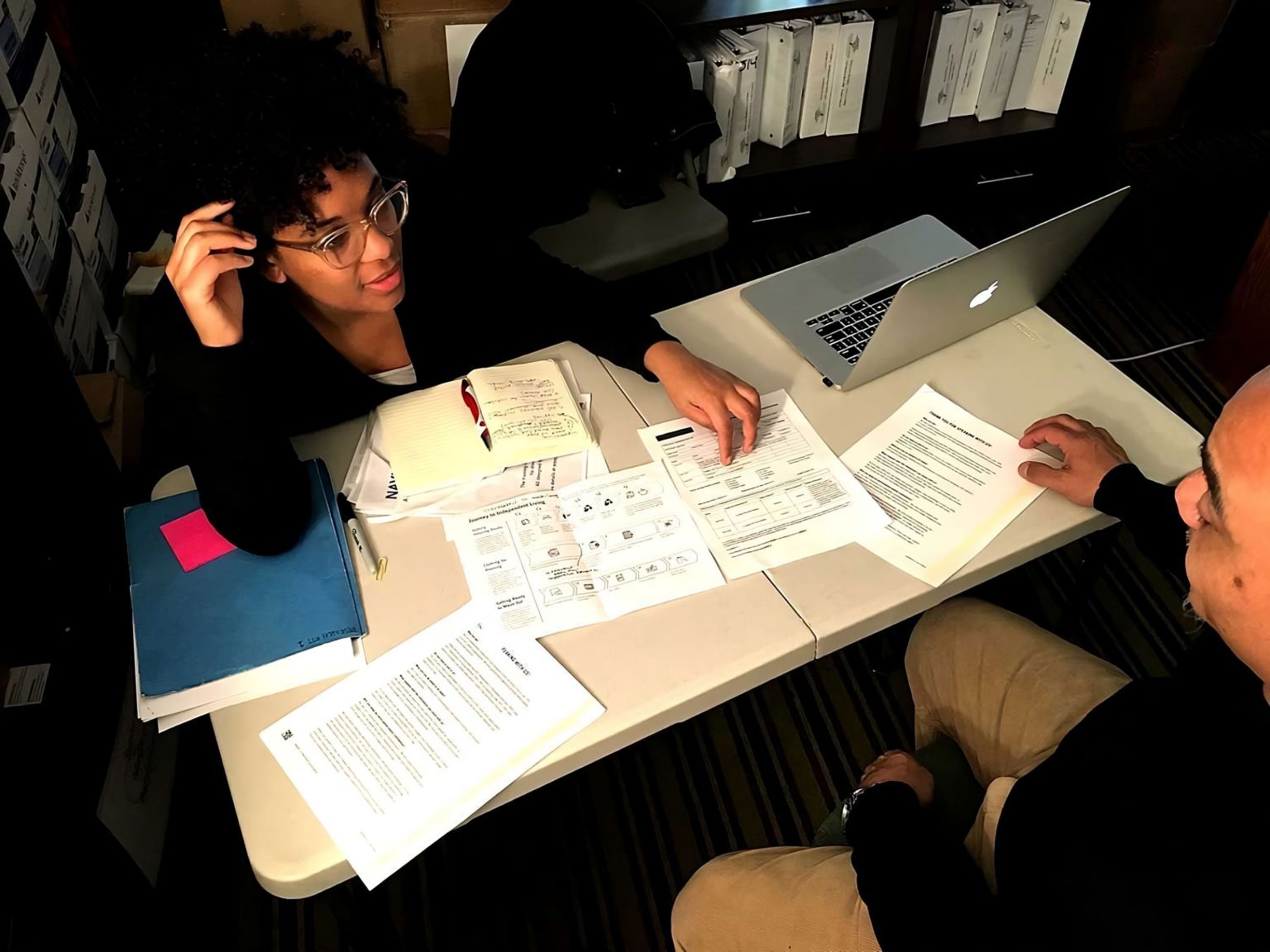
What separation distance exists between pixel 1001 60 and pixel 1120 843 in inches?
95.7

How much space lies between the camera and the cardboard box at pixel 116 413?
194 centimetres

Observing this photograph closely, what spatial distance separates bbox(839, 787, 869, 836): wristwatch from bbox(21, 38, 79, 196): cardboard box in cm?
213

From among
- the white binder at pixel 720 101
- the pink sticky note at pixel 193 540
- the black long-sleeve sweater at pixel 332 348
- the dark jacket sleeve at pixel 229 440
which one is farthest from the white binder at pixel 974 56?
the pink sticky note at pixel 193 540

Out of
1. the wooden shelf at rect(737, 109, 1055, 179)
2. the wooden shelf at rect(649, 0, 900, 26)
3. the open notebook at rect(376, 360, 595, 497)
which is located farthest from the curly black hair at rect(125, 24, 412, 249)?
the wooden shelf at rect(737, 109, 1055, 179)

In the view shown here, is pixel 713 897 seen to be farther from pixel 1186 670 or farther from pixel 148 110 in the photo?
pixel 148 110

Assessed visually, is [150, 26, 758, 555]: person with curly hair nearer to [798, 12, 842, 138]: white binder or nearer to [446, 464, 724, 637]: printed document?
[446, 464, 724, 637]: printed document

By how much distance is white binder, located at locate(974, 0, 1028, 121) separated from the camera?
2.56 metres

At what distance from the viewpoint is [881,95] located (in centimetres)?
265

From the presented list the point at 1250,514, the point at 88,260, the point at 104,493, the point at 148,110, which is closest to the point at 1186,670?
the point at 1250,514

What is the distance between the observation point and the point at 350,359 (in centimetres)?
141

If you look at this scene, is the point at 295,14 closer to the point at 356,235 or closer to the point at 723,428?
the point at 356,235

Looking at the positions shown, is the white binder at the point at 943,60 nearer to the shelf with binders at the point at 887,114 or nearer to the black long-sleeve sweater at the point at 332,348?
the shelf with binders at the point at 887,114

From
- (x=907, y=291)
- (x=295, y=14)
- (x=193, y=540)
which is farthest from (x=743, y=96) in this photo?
(x=193, y=540)

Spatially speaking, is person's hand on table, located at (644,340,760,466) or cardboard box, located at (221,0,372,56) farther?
cardboard box, located at (221,0,372,56)
